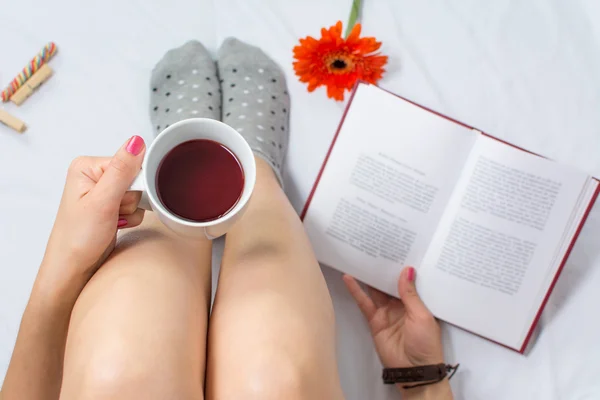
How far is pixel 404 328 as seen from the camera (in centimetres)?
75

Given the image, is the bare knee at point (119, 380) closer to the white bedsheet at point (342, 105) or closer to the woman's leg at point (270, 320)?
→ the woman's leg at point (270, 320)

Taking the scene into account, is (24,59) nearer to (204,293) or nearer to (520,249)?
(204,293)

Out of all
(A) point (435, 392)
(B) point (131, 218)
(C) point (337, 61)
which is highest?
(C) point (337, 61)

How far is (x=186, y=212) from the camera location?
0.48 meters

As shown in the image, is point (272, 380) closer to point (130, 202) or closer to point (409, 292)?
point (130, 202)

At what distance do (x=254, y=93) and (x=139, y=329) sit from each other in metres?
0.48

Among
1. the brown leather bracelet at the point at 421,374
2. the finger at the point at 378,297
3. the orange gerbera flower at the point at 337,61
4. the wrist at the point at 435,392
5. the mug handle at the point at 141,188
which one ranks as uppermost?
the orange gerbera flower at the point at 337,61

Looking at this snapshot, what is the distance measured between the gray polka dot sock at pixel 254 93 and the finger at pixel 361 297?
214 millimetres

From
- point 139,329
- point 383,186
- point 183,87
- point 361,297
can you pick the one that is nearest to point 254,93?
point 183,87

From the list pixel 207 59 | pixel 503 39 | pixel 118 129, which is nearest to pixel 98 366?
pixel 118 129

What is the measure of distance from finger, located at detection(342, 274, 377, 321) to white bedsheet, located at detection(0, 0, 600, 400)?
0.08ft

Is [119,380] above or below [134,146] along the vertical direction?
below

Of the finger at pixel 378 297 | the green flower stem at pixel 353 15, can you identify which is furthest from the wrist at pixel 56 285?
the green flower stem at pixel 353 15

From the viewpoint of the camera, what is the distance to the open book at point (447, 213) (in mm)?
725
